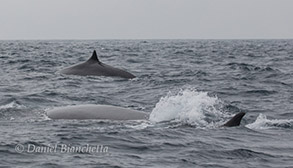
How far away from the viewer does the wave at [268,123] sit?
12466 mm

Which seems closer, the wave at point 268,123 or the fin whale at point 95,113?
the fin whale at point 95,113

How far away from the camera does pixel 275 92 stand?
19.6m

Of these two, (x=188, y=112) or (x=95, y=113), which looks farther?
(x=188, y=112)

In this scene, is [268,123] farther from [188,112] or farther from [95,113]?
[95,113]

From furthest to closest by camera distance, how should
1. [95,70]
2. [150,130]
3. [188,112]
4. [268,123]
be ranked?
[95,70] < [188,112] < [268,123] < [150,130]

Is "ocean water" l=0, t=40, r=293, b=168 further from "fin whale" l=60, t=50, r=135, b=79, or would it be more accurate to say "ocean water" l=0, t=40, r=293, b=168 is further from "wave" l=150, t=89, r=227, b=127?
"fin whale" l=60, t=50, r=135, b=79

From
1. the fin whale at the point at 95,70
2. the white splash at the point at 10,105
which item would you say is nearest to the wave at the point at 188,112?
the white splash at the point at 10,105

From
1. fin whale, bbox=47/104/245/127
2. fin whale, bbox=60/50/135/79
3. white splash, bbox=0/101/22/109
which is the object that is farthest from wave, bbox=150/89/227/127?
fin whale, bbox=60/50/135/79

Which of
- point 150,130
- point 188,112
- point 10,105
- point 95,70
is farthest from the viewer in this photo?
point 95,70

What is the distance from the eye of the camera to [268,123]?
12.9 metres

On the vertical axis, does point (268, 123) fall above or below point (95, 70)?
above

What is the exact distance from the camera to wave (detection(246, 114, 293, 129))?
12466 millimetres

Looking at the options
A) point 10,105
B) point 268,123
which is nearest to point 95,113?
point 10,105

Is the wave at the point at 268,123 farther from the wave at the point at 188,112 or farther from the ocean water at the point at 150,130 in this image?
the wave at the point at 188,112
